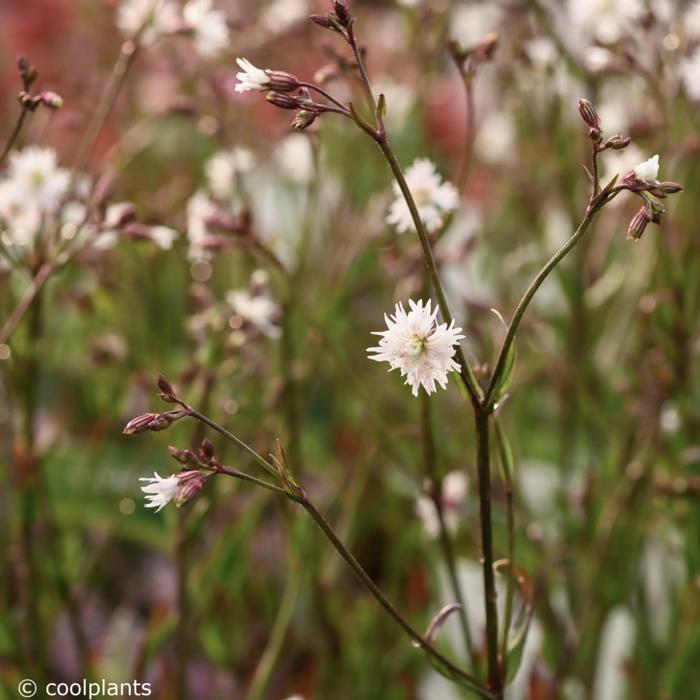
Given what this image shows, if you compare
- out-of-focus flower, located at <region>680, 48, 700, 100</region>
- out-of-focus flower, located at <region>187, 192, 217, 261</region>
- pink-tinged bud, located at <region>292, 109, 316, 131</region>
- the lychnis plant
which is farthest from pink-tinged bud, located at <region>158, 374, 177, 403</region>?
out-of-focus flower, located at <region>680, 48, 700, 100</region>

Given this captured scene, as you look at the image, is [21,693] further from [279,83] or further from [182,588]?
[279,83]

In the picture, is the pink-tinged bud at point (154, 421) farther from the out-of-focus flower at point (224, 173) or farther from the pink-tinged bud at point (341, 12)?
the out-of-focus flower at point (224, 173)

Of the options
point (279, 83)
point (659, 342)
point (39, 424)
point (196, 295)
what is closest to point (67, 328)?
point (39, 424)

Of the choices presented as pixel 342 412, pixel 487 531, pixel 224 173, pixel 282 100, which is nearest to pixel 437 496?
pixel 487 531

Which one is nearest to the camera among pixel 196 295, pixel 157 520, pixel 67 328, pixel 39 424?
pixel 196 295

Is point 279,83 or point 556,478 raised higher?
point 556,478

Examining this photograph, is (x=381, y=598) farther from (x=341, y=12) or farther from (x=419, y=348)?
(x=341, y=12)
